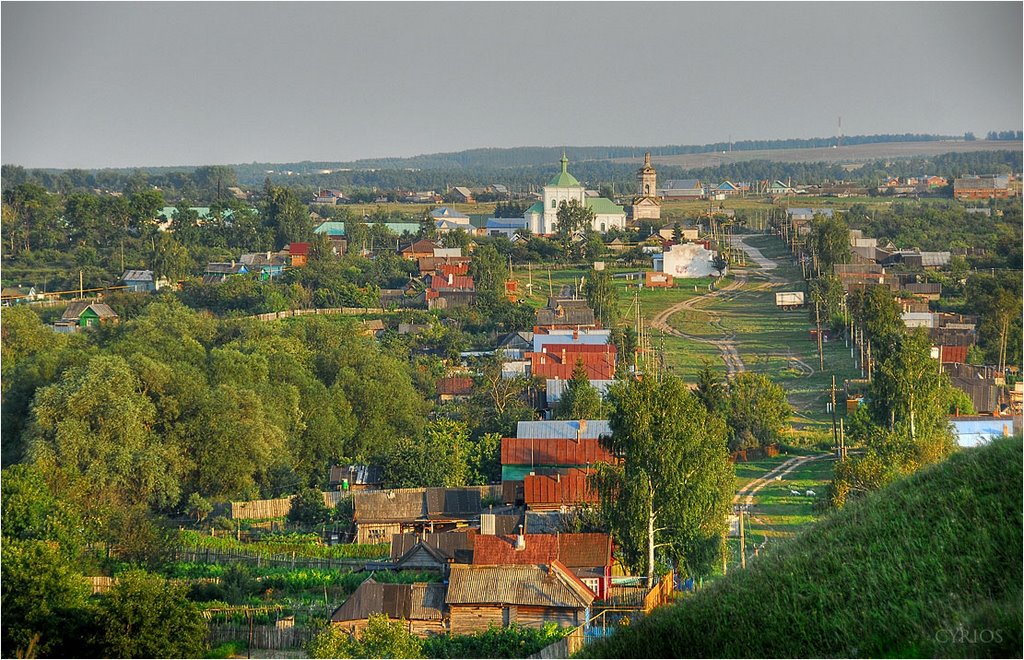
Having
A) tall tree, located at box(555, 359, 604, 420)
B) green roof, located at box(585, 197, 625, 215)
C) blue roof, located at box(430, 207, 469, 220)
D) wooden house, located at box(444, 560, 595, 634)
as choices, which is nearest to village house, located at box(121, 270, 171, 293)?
tall tree, located at box(555, 359, 604, 420)

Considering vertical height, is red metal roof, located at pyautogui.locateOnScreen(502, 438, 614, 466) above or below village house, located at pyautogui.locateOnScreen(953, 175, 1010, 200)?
below

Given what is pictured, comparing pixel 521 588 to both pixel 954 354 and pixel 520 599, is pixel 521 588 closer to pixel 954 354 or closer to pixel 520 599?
pixel 520 599

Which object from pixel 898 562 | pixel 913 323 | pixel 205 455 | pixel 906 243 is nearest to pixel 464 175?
pixel 906 243

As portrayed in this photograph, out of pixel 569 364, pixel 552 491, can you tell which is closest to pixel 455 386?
pixel 569 364

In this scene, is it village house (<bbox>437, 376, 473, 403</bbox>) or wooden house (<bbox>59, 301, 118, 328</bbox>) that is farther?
wooden house (<bbox>59, 301, 118, 328</bbox>)

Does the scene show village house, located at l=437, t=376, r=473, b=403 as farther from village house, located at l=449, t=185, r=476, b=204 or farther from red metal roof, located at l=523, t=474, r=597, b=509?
village house, located at l=449, t=185, r=476, b=204

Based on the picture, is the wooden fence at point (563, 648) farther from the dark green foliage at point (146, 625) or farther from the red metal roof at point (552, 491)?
the red metal roof at point (552, 491)
